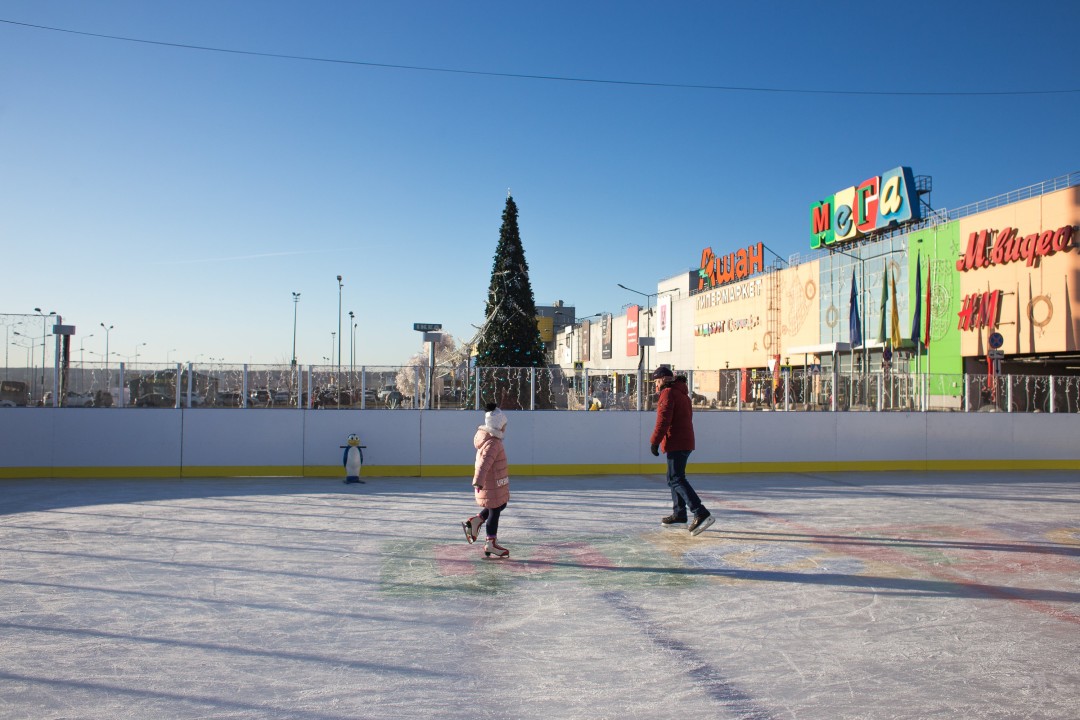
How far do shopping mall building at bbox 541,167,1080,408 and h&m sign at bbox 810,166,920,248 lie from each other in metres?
0.07

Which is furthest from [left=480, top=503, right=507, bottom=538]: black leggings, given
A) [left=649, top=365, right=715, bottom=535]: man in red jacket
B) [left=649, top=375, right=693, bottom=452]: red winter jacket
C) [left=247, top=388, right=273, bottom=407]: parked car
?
[left=247, top=388, right=273, bottom=407]: parked car

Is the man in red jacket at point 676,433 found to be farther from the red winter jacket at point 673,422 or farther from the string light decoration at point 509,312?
the string light decoration at point 509,312

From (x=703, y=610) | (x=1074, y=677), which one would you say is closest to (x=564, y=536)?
(x=703, y=610)

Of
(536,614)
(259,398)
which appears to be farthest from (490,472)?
(259,398)

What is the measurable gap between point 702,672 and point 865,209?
37.8 meters

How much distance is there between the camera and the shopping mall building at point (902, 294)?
2642cm

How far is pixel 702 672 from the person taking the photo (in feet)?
15.4

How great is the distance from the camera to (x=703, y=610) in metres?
6.10

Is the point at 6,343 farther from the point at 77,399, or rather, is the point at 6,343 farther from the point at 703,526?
the point at 703,526

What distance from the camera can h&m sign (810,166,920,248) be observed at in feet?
116

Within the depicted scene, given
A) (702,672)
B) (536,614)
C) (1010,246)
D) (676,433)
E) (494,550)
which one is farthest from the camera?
(1010,246)

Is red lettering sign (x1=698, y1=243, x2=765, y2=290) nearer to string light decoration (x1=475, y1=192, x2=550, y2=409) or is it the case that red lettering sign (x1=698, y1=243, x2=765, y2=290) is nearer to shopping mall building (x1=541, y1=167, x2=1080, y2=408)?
shopping mall building (x1=541, y1=167, x2=1080, y2=408)

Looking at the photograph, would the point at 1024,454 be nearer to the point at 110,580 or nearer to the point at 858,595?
the point at 858,595

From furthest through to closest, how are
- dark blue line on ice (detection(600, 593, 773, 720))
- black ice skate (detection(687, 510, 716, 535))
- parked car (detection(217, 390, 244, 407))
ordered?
1. parked car (detection(217, 390, 244, 407))
2. black ice skate (detection(687, 510, 716, 535))
3. dark blue line on ice (detection(600, 593, 773, 720))
